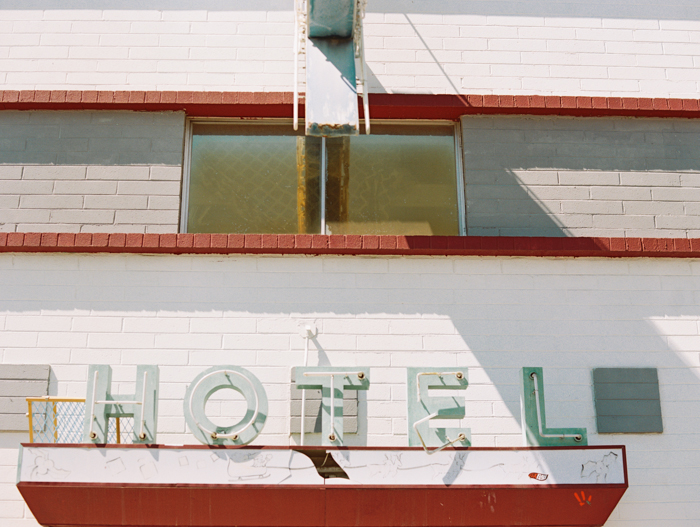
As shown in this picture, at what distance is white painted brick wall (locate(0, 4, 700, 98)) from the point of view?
923cm

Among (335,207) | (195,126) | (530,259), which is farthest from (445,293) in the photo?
(195,126)

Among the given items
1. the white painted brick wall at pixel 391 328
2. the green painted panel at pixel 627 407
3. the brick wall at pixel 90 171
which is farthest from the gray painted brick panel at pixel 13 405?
the green painted panel at pixel 627 407

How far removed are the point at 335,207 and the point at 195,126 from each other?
6.71ft

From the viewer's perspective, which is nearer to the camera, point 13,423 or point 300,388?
point 300,388

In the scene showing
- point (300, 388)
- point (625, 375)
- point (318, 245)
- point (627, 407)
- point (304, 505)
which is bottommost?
point (304, 505)

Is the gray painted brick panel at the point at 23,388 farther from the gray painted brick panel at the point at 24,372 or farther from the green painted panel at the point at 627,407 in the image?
the green painted panel at the point at 627,407

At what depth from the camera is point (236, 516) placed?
6871mm

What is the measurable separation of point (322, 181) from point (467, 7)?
296 cm

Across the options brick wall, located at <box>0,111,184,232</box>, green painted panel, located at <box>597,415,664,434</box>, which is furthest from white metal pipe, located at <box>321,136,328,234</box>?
green painted panel, located at <box>597,415,664,434</box>

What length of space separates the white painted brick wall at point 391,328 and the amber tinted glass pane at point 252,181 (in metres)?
0.67

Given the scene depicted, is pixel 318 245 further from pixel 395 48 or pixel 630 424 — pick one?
pixel 630 424

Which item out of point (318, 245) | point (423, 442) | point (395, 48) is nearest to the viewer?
point (423, 442)

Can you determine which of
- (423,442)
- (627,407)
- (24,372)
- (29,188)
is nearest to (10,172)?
(29,188)

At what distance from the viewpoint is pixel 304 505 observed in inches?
270
